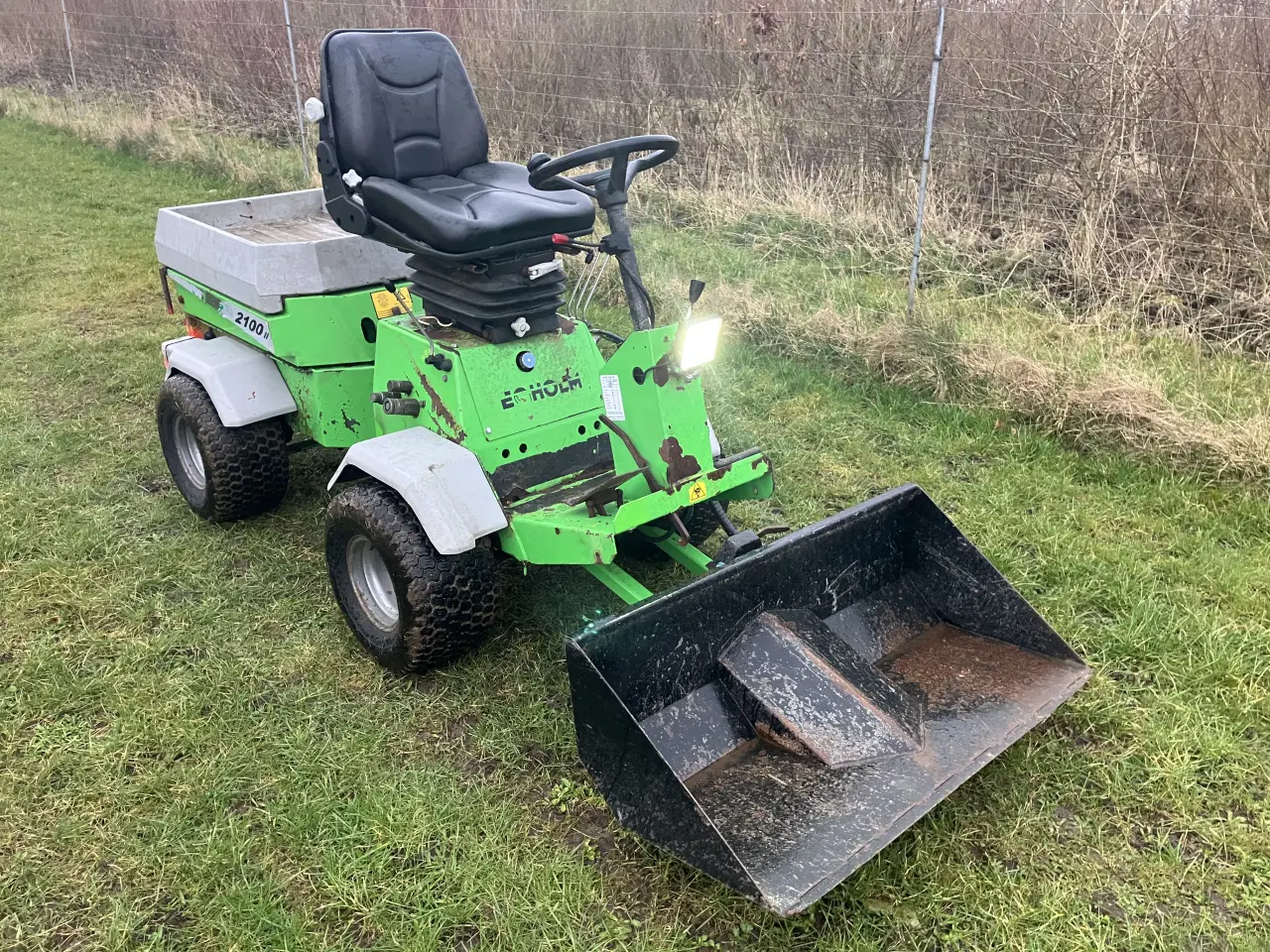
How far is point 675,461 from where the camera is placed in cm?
256

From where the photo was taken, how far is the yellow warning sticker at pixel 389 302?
3305mm

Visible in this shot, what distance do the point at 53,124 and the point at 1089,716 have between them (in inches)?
490

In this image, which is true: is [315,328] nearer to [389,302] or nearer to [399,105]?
[389,302]

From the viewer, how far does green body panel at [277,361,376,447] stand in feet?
10.8

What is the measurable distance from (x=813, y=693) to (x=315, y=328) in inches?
80.3

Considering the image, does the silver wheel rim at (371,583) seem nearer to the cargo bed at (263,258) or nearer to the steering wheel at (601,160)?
the cargo bed at (263,258)

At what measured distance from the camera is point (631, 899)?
6.98ft

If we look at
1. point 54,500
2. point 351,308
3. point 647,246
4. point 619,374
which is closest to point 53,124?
point 647,246

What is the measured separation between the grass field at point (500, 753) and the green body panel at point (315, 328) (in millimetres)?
693

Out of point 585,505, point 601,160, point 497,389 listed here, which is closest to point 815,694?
point 585,505

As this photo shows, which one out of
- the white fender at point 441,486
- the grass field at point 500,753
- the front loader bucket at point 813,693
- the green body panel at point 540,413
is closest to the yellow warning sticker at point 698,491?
the green body panel at point 540,413

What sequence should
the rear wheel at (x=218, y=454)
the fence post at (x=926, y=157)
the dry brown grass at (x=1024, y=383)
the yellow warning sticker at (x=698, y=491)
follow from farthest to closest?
1. the fence post at (x=926, y=157)
2. the dry brown grass at (x=1024, y=383)
3. the rear wheel at (x=218, y=454)
4. the yellow warning sticker at (x=698, y=491)

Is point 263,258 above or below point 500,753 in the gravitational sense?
above

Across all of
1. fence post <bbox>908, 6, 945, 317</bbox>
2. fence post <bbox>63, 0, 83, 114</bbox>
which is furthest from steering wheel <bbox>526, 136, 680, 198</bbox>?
fence post <bbox>63, 0, 83, 114</bbox>
